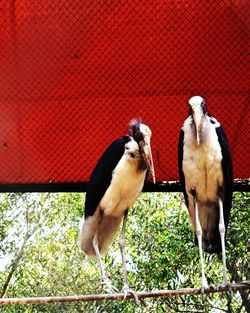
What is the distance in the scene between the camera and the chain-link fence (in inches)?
131

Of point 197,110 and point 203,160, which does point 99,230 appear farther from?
point 197,110

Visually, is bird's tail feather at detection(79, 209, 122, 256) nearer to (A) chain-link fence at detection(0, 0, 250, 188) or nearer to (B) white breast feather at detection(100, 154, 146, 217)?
(B) white breast feather at detection(100, 154, 146, 217)

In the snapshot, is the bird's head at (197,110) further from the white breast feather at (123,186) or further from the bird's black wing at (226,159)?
the white breast feather at (123,186)

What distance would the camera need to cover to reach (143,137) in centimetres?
331

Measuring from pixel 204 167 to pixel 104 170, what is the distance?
48 centimetres

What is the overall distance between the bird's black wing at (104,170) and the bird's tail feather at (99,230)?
20cm

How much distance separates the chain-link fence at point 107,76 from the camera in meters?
3.32

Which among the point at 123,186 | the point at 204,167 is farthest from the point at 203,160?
the point at 123,186

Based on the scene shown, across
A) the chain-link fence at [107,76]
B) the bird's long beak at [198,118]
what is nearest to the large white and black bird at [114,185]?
the chain-link fence at [107,76]

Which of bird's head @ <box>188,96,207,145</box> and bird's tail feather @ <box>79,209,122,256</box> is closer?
bird's head @ <box>188,96,207,145</box>

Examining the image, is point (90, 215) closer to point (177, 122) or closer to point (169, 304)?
point (177, 122)

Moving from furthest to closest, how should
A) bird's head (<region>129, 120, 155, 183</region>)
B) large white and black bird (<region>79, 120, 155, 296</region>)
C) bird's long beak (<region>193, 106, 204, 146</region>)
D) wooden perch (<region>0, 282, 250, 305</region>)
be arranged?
1. large white and black bird (<region>79, 120, 155, 296</region>)
2. bird's head (<region>129, 120, 155, 183</region>)
3. bird's long beak (<region>193, 106, 204, 146</region>)
4. wooden perch (<region>0, 282, 250, 305</region>)

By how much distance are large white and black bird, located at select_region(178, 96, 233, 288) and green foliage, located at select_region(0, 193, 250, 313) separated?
2543mm

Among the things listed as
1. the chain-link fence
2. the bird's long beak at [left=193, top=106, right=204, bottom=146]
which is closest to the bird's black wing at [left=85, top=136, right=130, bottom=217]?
the chain-link fence
